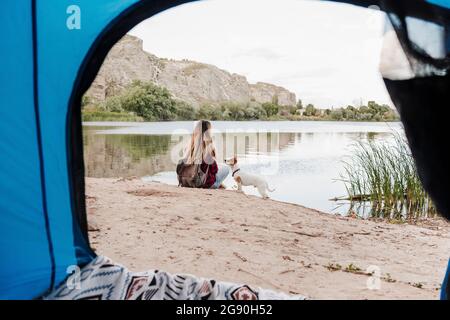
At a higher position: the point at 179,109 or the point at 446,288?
the point at 179,109

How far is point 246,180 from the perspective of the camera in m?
4.90

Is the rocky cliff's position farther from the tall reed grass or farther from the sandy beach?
the sandy beach

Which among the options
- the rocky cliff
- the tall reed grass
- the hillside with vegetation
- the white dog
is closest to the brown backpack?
the white dog

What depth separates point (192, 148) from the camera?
4395 mm

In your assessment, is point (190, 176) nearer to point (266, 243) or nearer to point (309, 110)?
point (266, 243)

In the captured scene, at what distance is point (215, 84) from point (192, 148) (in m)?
4.98

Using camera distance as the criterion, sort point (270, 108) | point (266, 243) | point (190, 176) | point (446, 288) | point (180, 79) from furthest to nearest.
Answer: point (180, 79)
point (270, 108)
point (190, 176)
point (266, 243)
point (446, 288)

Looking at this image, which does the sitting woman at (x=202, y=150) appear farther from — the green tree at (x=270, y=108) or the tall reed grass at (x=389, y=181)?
the green tree at (x=270, y=108)

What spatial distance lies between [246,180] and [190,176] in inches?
23.5

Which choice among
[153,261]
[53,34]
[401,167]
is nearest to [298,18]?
[401,167]

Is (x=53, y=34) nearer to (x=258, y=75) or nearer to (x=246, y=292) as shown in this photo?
(x=246, y=292)

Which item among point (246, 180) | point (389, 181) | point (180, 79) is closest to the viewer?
point (389, 181)

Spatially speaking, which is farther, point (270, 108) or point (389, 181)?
point (270, 108)

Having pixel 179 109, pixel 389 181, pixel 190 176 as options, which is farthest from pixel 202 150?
pixel 179 109
